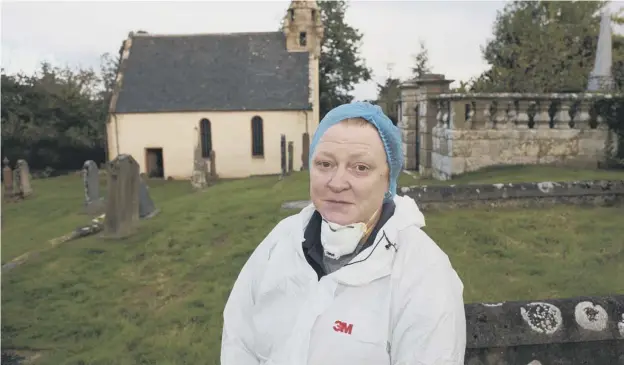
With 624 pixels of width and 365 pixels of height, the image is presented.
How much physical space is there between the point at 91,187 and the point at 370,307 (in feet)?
51.6

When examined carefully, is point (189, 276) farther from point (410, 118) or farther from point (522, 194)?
point (410, 118)

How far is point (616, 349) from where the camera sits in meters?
2.90

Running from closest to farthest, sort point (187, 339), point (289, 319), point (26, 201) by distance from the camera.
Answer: point (289, 319)
point (187, 339)
point (26, 201)

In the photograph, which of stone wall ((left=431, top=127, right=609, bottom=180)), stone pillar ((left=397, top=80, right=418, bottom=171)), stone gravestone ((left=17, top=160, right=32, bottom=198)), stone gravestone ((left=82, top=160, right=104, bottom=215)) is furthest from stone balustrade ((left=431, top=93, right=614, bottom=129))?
stone gravestone ((left=17, top=160, right=32, bottom=198))

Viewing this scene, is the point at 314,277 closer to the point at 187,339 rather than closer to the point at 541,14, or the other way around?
the point at 187,339

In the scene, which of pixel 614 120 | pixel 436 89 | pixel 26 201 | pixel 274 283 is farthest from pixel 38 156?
pixel 274 283

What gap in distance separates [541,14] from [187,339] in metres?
39.0

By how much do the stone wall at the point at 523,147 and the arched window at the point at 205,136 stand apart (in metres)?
20.8

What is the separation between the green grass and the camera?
5.31m

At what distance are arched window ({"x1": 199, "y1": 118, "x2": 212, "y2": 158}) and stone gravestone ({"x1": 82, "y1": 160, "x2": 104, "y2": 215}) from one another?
1373 cm

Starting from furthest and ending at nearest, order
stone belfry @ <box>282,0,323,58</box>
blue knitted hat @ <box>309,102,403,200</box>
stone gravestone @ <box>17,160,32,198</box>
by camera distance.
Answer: stone belfry @ <box>282,0,323,58</box> < stone gravestone @ <box>17,160,32,198</box> < blue knitted hat @ <box>309,102,403,200</box>

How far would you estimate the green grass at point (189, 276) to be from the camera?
A: 531 cm

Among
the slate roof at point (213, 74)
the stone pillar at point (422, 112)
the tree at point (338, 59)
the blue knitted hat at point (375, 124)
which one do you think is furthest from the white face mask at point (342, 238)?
the tree at point (338, 59)

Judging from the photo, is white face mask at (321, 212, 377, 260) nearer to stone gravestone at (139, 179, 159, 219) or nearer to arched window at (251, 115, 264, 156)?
stone gravestone at (139, 179, 159, 219)
